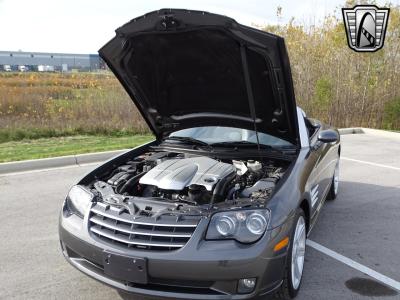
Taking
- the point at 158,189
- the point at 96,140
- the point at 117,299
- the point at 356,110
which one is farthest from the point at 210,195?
the point at 356,110

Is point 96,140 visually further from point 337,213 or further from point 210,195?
point 210,195

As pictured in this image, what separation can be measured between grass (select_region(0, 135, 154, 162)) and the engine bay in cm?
498

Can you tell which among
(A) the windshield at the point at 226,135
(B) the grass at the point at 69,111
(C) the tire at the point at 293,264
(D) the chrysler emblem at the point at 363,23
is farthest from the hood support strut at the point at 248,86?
(D) the chrysler emblem at the point at 363,23

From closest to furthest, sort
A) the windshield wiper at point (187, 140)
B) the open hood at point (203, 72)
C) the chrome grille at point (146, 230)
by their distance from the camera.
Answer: the chrome grille at point (146, 230), the open hood at point (203, 72), the windshield wiper at point (187, 140)

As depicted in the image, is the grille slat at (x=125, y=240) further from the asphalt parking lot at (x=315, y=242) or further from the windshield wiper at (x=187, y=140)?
the windshield wiper at (x=187, y=140)

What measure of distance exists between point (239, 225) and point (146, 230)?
62 centimetres

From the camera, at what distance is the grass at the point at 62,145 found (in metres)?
8.52

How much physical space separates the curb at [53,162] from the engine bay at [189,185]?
3746 mm

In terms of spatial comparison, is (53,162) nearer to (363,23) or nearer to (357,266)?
(357,266)

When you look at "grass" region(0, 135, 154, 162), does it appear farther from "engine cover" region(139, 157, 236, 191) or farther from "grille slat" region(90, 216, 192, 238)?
"grille slat" region(90, 216, 192, 238)

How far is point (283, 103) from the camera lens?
12.3ft

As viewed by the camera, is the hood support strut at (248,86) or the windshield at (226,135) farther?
the windshield at (226,135)

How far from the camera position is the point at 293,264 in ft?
10.1

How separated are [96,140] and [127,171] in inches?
281
